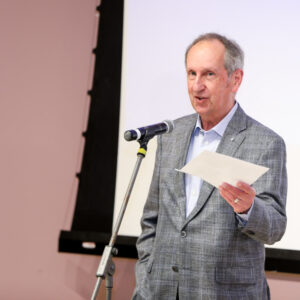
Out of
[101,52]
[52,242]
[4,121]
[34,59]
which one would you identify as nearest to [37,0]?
[34,59]

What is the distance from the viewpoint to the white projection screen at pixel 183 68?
7.83 ft

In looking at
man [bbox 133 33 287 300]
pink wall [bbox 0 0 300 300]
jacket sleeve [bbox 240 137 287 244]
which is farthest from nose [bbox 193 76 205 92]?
pink wall [bbox 0 0 300 300]

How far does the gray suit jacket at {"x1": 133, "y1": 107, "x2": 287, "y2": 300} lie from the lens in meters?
1.69

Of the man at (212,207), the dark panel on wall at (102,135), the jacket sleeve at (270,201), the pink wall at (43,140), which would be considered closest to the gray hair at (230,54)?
the man at (212,207)

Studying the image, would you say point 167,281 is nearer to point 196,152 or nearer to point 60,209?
point 196,152

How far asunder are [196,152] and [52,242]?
1342 mm

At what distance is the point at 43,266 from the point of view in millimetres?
2873

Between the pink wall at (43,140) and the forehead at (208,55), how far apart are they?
3.64ft

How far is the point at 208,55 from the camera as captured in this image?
77.1 inches

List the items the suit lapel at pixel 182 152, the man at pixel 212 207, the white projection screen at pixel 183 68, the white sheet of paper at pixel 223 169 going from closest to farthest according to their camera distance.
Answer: the white sheet of paper at pixel 223 169
the man at pixel 212 207
the suit lapel at pixel 182 152
the white projection screen at pixel 183 68

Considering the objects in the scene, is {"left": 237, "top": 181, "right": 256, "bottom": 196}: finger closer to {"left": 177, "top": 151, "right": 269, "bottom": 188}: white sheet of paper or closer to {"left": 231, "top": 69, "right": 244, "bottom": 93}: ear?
{"left": 177, "top": 151, "right": 269, "bottom": 188}: white sheet of paper

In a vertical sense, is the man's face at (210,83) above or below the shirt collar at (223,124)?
above

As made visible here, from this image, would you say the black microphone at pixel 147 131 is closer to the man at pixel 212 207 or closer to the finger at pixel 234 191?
the man at pixel 212 207

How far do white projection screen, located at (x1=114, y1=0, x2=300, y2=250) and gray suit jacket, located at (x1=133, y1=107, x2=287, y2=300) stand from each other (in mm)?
584
